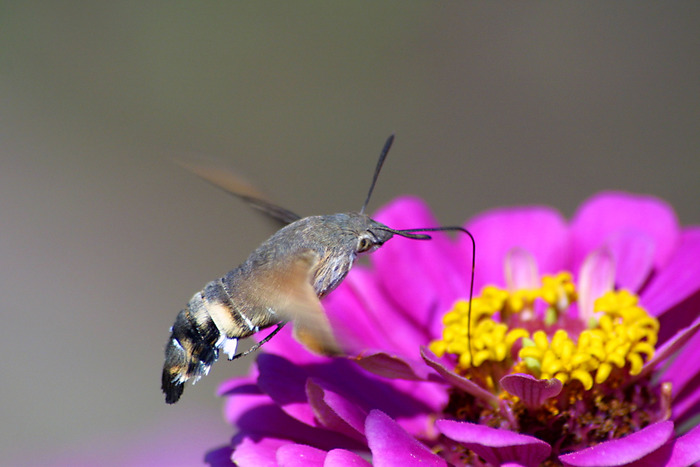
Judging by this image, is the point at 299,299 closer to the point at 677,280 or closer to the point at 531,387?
the point at 531,387

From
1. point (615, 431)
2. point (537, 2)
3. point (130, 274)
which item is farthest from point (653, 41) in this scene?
point (615, 431)

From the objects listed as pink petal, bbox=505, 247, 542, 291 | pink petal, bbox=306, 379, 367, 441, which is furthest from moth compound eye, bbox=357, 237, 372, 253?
pink petal, bbox=505, 247, 542, 291

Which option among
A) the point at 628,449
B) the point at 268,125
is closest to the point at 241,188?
the point at 628,449

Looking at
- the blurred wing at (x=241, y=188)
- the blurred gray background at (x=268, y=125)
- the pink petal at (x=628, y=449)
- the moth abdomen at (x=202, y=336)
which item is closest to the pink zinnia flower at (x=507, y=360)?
the pink petal at (x=628, y=449)

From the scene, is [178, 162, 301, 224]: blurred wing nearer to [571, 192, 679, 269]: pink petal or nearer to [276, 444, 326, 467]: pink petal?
[276, 444, 326, 467]: pink petal

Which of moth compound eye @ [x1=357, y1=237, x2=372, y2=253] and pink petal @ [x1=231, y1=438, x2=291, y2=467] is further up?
moth compound eye @ [x1=357, y1=237, x2=372, y2=253]

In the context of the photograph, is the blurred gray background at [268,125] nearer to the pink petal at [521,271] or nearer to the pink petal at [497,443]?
the pink petal at [521,271]
